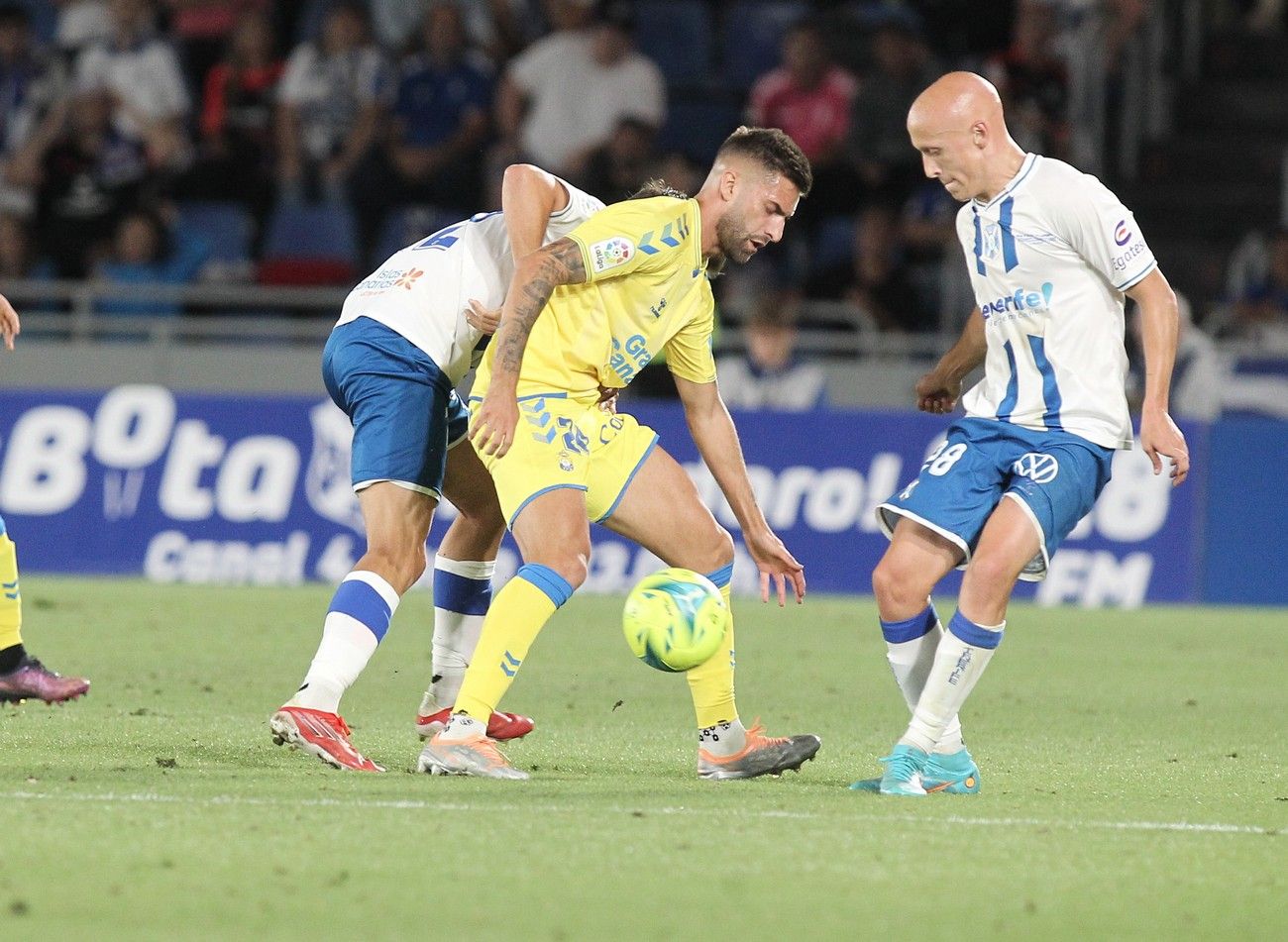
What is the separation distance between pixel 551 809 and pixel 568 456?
1.19m

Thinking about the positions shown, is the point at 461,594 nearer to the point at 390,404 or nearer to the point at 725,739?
the point at 390,404

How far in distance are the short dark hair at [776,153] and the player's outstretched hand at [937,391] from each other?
77cm

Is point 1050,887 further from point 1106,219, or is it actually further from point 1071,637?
point 1071,637

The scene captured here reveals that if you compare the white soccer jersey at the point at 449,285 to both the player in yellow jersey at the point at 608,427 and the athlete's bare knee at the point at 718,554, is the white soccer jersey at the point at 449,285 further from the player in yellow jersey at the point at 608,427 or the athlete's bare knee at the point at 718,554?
the athlete's bare knee at the point at 718,554

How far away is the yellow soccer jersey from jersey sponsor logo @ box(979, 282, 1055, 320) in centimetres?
90

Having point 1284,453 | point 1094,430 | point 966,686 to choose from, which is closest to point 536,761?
point 966,686

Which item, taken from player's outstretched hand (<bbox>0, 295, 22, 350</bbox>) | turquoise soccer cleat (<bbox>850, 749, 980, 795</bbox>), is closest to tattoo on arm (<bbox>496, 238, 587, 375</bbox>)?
turquoise soccer cleat (<bbox>850, 749, 980, 795</bbox>)

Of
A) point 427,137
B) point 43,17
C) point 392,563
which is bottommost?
point 392,563

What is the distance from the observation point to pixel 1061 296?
598cm

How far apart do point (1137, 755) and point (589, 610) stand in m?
5.34

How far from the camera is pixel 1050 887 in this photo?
4.41 meters

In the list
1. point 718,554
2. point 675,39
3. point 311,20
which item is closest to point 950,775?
point 718,554

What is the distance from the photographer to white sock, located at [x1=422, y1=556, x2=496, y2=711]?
22.5 feet

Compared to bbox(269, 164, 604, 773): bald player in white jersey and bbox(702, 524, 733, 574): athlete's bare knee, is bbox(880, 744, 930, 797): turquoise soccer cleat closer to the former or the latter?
bbox(702, 524, 733, 574): athlete's bare knee
